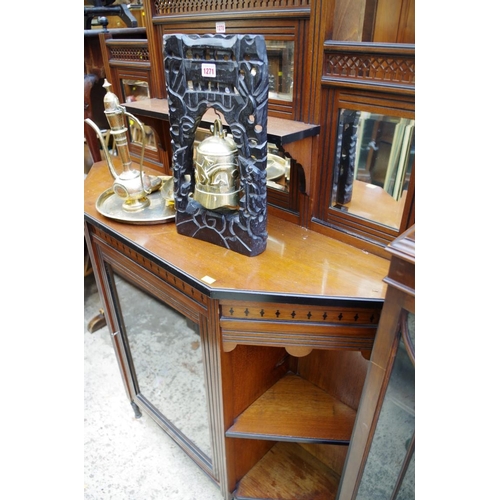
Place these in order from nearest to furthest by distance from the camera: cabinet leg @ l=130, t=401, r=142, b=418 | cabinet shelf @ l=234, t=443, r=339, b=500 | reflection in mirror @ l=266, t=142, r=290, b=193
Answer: reflection in mirror @ l=266, t=142, r=290, b=193 < cabinet shelf @ l=234, t=443, r=339, b=500 < cabinet leg @ l=130, t=401, r=142, b=418

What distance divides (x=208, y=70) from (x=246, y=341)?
0.59 meters

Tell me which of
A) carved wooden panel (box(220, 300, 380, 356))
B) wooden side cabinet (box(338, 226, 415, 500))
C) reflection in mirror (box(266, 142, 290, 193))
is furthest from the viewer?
reflection in mirror (box(266, 142, 290, 193))

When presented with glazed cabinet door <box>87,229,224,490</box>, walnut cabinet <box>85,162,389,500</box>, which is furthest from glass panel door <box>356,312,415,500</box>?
glazed cabinet door <box>87,229,224,490</box>

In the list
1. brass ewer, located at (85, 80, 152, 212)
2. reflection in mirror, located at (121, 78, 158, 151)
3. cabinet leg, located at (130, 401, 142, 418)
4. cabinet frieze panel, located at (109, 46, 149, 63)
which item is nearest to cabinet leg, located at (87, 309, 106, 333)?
cabinet leg, located at (130, 401, 142, 418)

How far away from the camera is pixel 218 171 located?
2.71 ft

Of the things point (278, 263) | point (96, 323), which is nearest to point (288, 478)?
point (278, 263)

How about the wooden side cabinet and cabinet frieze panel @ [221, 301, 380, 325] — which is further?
cabinet frieze panel @ [221, 301, 380, 325]

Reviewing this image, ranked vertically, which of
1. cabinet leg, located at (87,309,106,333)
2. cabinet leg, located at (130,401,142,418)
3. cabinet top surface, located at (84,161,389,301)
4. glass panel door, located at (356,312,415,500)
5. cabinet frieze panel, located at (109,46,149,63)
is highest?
cabinet frieze panel, located at (109,46,149,63)

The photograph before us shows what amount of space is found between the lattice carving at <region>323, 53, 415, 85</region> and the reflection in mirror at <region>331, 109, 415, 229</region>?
69 mm

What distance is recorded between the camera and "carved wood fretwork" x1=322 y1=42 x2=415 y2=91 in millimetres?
688

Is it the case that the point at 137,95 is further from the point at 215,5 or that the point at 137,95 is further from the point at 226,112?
the point at 226,112

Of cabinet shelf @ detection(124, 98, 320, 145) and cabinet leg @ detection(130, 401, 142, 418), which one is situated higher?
cabinet shelf @ detection(124, 98, 320, 145)

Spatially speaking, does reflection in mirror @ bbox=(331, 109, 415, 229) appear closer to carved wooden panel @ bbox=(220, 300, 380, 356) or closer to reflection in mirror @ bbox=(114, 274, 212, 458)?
carved wooden panel @ bbox=(220, 300, 380, 356)

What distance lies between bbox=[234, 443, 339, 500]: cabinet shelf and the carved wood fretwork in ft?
3.93
